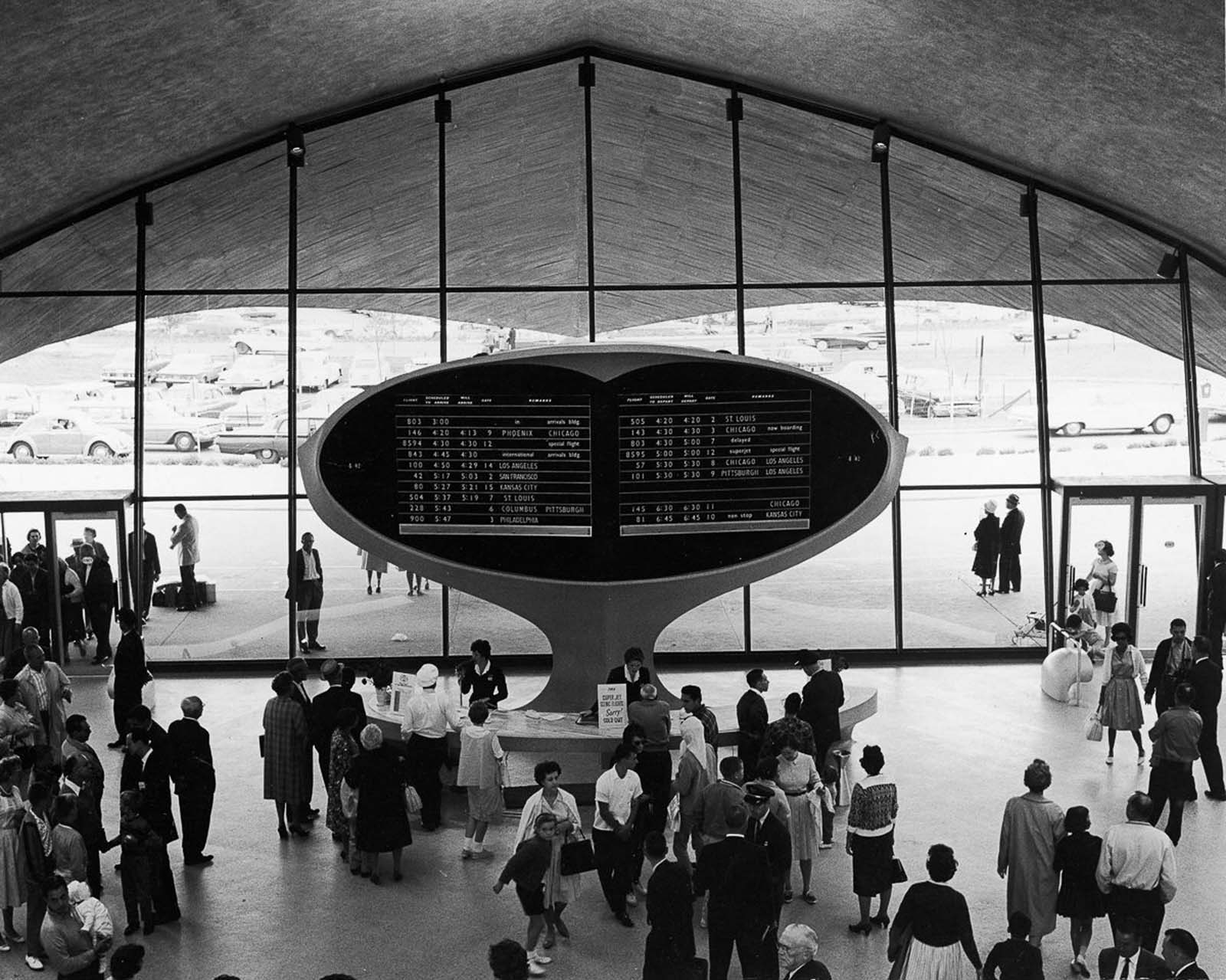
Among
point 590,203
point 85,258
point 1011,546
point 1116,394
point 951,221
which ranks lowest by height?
point 1011,546

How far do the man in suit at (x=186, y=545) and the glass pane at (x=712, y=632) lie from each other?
16.8 ft

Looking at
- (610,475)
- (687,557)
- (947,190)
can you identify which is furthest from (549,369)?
(947,190)

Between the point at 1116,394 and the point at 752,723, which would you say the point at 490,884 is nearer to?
the point at 752,723

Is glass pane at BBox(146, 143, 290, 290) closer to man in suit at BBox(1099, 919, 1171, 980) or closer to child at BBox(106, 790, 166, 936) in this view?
child at BBox(106, 790, 166, 936)

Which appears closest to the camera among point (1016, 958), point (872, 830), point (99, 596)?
point (1016, 958)

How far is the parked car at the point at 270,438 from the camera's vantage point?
16781 millimetres

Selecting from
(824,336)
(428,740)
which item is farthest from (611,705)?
(824,336)

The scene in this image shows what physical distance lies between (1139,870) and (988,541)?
8.97 m

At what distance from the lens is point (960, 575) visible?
17.1 meters

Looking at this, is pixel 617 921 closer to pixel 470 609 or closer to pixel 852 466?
pixel 852 466

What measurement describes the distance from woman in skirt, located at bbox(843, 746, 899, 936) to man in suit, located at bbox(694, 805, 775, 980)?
43.8 inches

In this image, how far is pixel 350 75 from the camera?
15.9m

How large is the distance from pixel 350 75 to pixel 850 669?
26.7 ft

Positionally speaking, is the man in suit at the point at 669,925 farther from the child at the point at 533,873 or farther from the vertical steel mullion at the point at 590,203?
the vertical steel mullion at the point at 590,203
